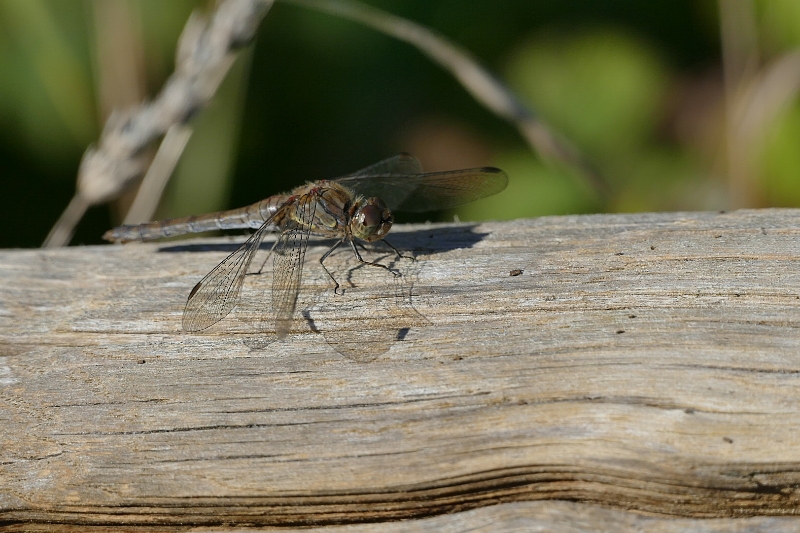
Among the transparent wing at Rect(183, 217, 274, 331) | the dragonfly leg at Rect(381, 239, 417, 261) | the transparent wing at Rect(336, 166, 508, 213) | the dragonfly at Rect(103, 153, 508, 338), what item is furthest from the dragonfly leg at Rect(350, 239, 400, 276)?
the transparent wing at Rect(336, 166, 508, 213)

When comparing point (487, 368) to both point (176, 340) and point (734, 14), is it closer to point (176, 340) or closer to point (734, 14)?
point (176, 340)

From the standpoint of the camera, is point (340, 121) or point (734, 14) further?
point (340, 121)

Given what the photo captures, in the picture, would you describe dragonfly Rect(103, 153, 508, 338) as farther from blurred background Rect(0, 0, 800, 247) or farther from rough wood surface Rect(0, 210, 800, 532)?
blurred background Rect(0, 0, 800, 247)

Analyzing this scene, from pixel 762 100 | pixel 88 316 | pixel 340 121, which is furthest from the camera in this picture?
pixel 340 121

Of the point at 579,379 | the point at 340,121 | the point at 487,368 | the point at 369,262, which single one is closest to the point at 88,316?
the point at 369,262

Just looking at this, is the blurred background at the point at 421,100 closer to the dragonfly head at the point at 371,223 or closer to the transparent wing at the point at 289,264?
the transparent wing at the point at 289,264

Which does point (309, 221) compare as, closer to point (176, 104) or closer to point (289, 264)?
point (289, 264)

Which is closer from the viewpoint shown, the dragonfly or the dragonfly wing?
the dragonfly

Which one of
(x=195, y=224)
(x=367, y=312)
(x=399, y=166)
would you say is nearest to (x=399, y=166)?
(x=399, y=166)
